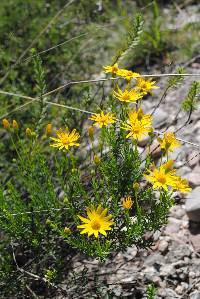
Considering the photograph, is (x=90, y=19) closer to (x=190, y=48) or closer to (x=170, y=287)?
(x=190, y=48)

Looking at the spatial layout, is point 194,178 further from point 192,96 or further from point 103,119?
point 103,119

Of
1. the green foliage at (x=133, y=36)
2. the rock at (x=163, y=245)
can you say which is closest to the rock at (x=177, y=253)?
the rock at (x=163, y=245)

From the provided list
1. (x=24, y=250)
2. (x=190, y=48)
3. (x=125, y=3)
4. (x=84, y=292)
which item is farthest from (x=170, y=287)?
(x=125, y=3)

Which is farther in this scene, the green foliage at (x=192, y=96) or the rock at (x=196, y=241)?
the rock at (x=196, y=241)

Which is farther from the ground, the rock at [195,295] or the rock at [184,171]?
the rock at [184,171]

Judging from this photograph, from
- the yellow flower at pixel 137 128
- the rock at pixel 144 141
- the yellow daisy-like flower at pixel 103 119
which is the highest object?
the rock at pixel 144 141

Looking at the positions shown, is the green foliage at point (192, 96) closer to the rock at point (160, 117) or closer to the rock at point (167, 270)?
the rock at point (167, 270)

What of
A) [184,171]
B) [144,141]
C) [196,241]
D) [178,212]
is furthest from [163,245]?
[144,141]
